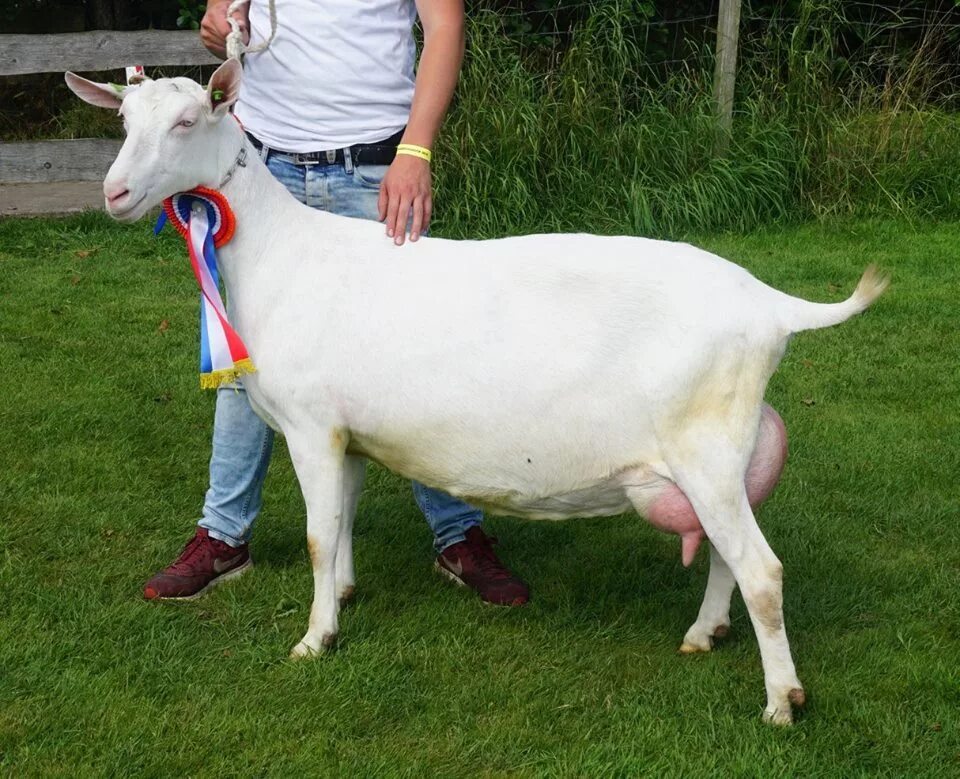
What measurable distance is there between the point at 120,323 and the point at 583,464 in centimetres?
457

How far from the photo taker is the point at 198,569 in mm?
4258

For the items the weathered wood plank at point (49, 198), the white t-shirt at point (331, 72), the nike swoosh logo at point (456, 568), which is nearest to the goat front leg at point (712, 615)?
the nike swoosh logo at point (456, 568)

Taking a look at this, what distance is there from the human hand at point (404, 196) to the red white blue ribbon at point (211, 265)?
17.8 inches

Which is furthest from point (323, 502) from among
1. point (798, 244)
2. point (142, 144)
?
point (798, 244)

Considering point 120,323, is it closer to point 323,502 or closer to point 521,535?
A: point 521,535

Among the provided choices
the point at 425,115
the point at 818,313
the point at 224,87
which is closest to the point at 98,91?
the point at 224,87

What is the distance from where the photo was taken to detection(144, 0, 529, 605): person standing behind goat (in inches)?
151

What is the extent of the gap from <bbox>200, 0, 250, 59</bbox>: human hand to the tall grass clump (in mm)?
4777

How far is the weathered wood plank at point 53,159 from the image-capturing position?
33.6 ft

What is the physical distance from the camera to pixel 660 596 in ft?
14.0

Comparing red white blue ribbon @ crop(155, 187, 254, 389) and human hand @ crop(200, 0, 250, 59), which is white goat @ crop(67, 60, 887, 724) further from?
human hand @ crop(200, 0, 250, 59)

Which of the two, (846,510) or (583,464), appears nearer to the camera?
(583,464)

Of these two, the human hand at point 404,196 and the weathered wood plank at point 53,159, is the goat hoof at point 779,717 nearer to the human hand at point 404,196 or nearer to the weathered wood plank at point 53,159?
the human hand at point 404,196

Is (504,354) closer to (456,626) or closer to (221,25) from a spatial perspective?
(456,626)
